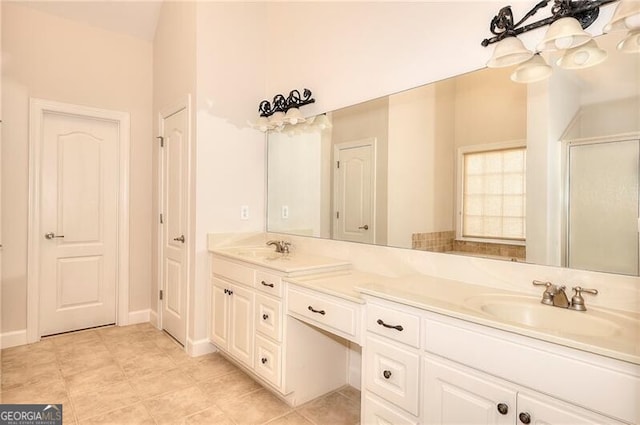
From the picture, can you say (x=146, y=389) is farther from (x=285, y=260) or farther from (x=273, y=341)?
(x=285, y=260)

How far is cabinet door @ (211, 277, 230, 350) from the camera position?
2.69 meters

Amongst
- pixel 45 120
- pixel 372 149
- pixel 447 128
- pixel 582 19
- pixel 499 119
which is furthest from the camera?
pixel 45 120

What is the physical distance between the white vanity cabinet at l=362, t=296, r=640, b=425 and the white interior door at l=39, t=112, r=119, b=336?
313 cm

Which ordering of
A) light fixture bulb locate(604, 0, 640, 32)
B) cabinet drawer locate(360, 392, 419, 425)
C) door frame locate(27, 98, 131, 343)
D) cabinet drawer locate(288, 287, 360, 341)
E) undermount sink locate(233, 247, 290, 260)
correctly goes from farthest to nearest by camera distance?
1. door frame locate(27, 98, 131, 343)
2. undermount sink locate(233, 247, 290, 260)
3. cabinet drawer locate(288, 287, 360, 341)
4. cabinet drawer locate(360, 392, 419, 425)
5. light fixture bulb locate(604, 0, 640, 32)

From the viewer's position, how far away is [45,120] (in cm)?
326

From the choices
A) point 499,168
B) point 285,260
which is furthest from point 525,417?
point 285,260

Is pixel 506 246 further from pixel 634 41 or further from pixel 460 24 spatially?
pixel 460 24

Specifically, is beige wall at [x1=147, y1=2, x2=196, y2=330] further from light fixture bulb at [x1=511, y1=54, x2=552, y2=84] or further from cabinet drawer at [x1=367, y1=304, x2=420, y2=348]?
light fixture bulb at [x1=511, y1=54, x2=552, y2=84]

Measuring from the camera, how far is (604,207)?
55.6 inches

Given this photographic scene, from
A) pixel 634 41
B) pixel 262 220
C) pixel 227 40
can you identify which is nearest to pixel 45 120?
pixel 227 40

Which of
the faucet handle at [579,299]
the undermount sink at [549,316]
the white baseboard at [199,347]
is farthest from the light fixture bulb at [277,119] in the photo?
the faucet handle at [579,299]

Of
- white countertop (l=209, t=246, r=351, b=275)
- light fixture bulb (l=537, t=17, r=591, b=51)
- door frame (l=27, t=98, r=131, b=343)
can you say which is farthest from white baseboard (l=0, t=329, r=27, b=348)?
light fixture bulb (l=537, t=17, r=591, b=51)

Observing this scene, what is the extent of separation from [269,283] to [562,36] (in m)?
1.89

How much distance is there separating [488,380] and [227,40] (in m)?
3.06
